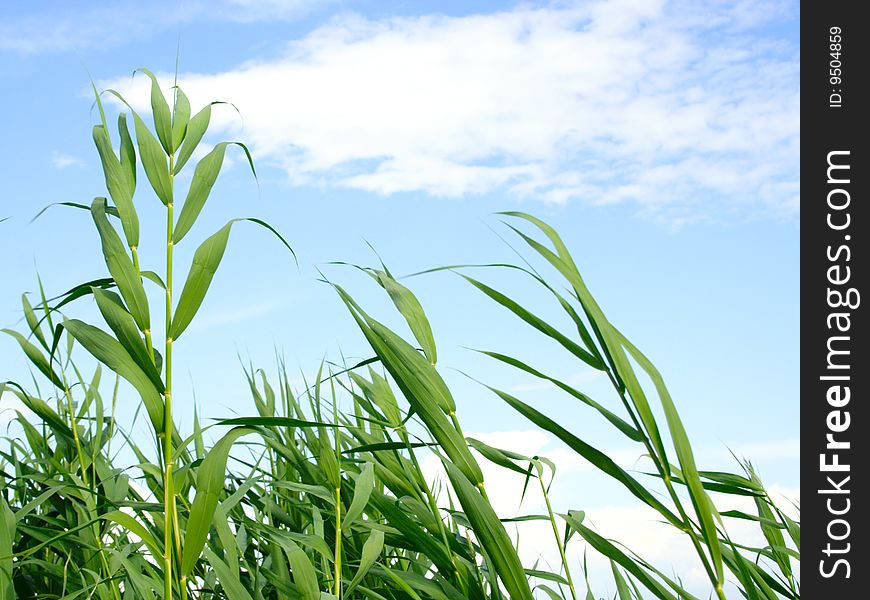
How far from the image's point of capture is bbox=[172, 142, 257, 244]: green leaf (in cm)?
109

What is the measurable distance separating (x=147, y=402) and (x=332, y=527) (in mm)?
610

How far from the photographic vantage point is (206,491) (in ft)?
3.24

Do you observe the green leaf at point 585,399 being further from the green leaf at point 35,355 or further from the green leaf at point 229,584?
the green leaf at point 35,355

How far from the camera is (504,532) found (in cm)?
90

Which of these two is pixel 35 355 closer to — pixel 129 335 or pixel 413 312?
pixel 129 335

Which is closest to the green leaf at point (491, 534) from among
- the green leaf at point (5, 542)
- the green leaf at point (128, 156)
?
the green leaf at point (128, 156)

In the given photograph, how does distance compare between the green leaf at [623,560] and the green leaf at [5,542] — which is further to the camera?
the green leaf at [5,542]

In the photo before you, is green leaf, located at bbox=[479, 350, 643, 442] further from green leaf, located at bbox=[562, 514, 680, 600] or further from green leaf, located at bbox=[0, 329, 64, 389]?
green leaf, located at bbox=[0, 329, 64, 389]
